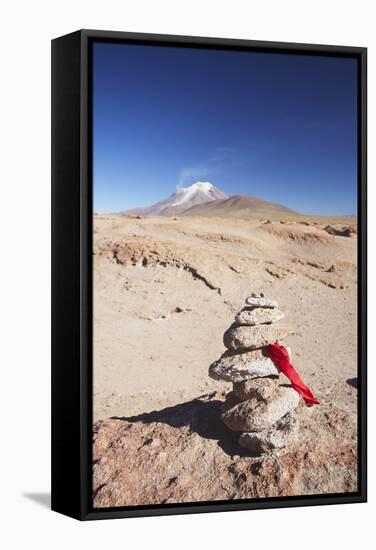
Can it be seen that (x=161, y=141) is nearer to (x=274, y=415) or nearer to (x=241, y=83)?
(x=241, y=83)

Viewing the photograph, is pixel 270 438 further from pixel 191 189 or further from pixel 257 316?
pixel 191 189

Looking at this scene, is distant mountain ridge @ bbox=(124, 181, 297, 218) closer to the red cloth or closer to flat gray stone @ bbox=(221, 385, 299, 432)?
the red cloth

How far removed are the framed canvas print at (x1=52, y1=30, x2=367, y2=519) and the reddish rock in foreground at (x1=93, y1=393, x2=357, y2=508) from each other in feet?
0.04

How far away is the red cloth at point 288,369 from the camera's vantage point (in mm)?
8164

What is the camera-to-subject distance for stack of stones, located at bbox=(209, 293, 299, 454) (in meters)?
7.99

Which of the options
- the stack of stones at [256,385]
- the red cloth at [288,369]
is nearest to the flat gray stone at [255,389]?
the stack of stones at [256,385]

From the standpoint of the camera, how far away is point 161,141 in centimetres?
812

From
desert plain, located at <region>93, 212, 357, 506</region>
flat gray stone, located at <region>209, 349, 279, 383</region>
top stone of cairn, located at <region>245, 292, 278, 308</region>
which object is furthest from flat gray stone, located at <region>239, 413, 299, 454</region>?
top stone of cairn, located at <region>245, 292, 278, 308</region>

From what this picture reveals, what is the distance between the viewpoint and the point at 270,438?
7.97 m

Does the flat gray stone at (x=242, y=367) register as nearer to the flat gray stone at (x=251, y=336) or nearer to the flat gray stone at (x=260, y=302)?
the flat gray stone at (x=251, y=336)

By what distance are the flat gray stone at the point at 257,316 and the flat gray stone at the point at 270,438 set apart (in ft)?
2.41

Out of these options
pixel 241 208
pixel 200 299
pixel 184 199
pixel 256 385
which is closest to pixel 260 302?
pixel 200 299

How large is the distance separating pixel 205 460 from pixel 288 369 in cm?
94

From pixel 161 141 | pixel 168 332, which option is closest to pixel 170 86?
pixel 161 141
